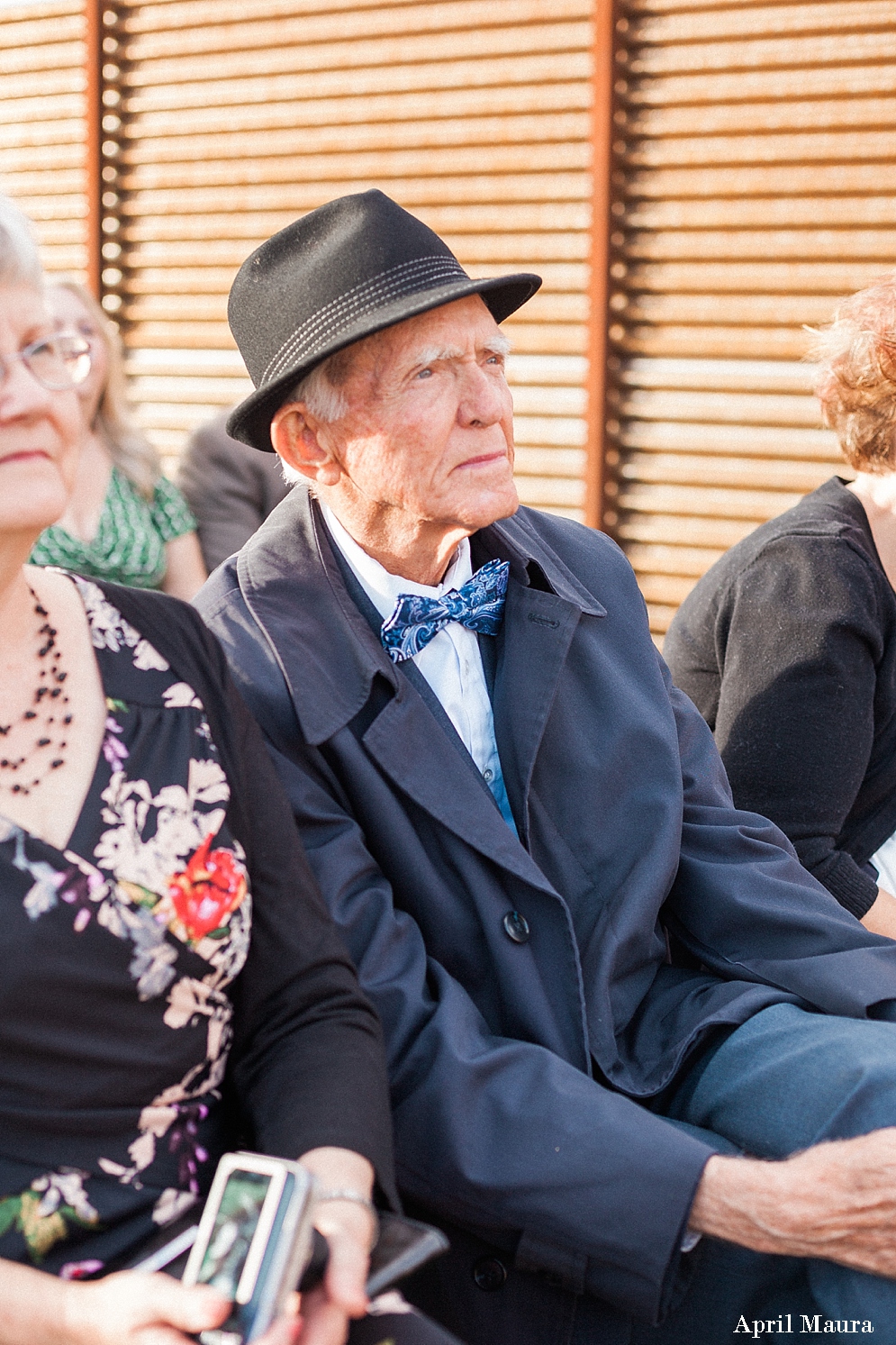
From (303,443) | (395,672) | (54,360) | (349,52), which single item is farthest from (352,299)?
(349,52)

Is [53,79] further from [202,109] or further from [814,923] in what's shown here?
[814,923]

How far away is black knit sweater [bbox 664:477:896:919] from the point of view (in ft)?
8.25

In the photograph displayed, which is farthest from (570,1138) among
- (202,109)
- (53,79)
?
(53,79)

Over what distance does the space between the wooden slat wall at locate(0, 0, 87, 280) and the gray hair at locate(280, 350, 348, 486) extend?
3.82m

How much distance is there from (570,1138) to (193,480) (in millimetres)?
3535

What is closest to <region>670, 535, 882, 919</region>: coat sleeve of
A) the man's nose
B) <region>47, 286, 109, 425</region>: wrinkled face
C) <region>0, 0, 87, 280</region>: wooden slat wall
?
the man's nose

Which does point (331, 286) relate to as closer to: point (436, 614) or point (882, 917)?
point (436, 614)

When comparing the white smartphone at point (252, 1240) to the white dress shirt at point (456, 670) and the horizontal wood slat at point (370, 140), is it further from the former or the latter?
the horizontal wood slat at point (370, 140)

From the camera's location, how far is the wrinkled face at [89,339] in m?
4.53

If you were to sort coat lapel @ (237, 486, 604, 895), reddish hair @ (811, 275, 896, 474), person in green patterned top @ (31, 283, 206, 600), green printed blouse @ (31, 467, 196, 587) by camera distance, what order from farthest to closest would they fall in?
person in green patterned top @ (31, 283, 206, 600) < green printed blouse @ (31, 467, 196, 587) < reddish hair @ (811, 275, 896, 474) < coat lapel @ (237, 486, 604, 895)

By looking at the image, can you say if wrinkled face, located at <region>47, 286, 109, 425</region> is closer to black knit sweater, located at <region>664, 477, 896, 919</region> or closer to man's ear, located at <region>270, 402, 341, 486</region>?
man's ear, located at <region>270, 402, 341, 486</region>

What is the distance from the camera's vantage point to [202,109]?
5.34 metres

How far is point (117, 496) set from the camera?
452 centimetres

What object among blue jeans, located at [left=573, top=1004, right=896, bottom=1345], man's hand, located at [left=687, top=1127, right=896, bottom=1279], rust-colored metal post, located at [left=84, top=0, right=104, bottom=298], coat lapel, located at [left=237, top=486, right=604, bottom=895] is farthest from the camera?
rust-colored metal post, located at [left=84, top=0, right=104, bottom=298]
